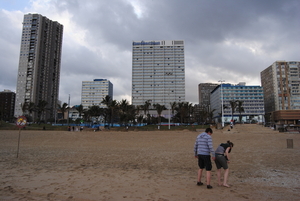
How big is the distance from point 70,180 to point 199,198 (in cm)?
400

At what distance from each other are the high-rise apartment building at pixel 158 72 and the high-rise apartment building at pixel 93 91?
3770 cm

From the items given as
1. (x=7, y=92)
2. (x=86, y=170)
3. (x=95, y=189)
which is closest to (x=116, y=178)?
(x=95, y=189)

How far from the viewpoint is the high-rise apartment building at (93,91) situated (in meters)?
157

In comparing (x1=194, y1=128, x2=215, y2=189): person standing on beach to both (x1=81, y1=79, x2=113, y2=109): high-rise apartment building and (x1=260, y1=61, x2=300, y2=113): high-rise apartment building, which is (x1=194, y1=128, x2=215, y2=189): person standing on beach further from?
(x1=81, y1=79, x2=113, y2=109): high-rise apartment building

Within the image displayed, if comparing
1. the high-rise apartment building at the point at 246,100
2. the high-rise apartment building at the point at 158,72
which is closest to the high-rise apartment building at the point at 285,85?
the high-rise apartment building at the point at 246,100

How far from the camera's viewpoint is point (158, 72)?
131 metres

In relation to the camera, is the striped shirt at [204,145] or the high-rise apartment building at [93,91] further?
the high-rise apartment building at [93,91]

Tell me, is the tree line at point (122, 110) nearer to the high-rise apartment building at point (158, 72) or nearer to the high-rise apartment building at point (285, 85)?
the high-rise apartment building at point (158, 72)

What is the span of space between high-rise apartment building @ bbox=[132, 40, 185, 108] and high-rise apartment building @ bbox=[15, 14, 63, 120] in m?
50.4

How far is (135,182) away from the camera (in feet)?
20.0

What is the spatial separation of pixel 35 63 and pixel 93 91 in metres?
55.9

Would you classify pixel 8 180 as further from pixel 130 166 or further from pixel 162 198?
pixel 162 198

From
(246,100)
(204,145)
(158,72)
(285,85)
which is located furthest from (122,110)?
(285,85)

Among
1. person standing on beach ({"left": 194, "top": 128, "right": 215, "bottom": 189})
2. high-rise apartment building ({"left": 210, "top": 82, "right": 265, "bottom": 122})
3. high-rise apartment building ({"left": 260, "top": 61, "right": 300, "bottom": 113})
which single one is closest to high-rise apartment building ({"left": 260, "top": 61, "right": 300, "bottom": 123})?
high-rise apartment building ({"left": 260, "top": 61, "right": 300, "bottom": 113})
